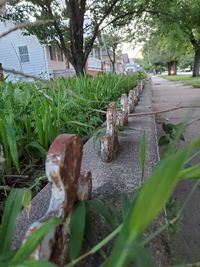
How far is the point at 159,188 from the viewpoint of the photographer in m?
0.35

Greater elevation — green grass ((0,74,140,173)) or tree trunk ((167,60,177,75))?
green grass ((0,74,140,173))

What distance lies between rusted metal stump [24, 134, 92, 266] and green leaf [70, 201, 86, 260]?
1 centimetres

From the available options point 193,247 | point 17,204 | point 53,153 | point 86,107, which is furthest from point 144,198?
point 86,107

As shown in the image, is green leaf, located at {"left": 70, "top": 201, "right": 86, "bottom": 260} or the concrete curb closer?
green leaf, located at {"left": 70, "top": 201, "right": 86, "bottom": 260}

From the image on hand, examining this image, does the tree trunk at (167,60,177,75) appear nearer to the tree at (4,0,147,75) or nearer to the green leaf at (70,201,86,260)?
the tree at (4,0,147,75)

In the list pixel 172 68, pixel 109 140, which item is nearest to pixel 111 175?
pixel 109 140

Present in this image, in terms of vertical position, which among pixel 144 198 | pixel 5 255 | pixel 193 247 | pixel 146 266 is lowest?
pixel 193 247

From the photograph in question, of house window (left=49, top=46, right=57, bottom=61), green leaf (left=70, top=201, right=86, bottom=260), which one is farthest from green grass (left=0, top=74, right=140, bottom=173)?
house window (left=49, top=46, right=57, bottom=61)

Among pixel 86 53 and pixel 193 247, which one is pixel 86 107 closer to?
pixel 193 247

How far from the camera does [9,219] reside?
75 centimetres

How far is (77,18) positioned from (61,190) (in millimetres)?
13071

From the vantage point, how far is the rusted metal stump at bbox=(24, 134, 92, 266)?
0.58 m

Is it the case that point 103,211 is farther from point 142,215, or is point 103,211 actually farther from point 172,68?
point 172,68

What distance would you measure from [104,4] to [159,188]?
1567 centimetres
